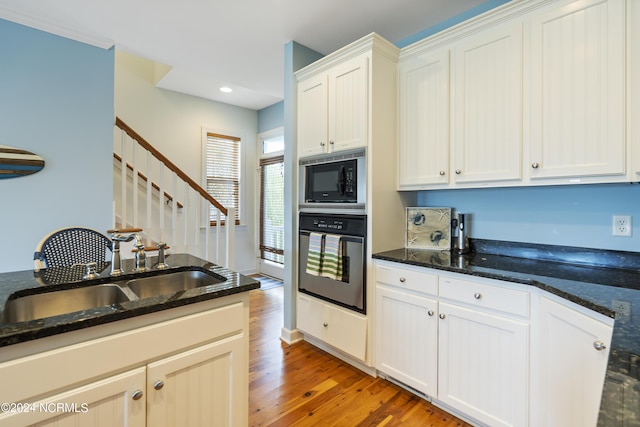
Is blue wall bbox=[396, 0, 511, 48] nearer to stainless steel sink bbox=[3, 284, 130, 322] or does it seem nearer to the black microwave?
the black microwave

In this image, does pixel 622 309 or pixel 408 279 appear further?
pixel 408 279

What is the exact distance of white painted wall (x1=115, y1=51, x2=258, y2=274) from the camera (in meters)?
3.90

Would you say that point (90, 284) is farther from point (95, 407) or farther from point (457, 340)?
point (457, 340)

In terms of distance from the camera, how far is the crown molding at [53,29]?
94.4 inches

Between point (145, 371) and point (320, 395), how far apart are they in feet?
4.33

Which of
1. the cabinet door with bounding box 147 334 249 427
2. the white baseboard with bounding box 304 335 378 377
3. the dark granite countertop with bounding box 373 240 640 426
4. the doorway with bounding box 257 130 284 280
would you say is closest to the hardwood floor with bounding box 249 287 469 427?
the white baseboard with bounding box 304 335 378 377

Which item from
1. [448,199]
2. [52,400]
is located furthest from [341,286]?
[52,400]

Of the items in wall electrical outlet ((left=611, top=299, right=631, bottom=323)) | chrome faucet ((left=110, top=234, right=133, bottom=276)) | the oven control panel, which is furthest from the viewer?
the oven control panel

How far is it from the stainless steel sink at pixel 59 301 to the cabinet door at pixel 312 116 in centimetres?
172

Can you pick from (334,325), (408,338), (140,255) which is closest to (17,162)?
(140,255)

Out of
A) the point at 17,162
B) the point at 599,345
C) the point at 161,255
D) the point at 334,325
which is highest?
the point at 17,162

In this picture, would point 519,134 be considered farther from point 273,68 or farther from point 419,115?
point 273,68

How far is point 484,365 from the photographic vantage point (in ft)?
5.36

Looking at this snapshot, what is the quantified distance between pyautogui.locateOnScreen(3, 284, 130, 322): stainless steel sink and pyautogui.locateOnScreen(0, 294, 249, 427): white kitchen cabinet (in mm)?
332
